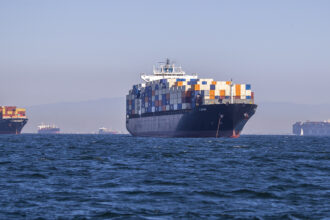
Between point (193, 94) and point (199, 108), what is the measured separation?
5288 mm

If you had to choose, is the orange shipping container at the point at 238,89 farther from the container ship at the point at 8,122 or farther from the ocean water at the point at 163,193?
the container ship at the point at 8,122

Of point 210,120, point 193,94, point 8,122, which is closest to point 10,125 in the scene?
point 8,122

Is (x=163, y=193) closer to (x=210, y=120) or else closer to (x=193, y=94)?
(x=210, y=120)

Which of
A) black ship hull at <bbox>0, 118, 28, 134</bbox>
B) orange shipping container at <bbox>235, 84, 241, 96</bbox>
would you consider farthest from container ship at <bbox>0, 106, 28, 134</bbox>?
orange shipping container at <bbox>235, 84, 241, 96</bbox>

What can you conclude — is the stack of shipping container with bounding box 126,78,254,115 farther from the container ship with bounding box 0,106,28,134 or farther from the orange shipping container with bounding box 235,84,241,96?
the container ship with bounding box 0,106,28,134

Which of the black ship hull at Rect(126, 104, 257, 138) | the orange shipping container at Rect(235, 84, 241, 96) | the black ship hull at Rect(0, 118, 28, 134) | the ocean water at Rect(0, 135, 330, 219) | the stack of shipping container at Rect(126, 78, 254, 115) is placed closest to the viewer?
the ocean water at Rect(0, 135, 330, 219)

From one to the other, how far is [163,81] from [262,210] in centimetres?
9649

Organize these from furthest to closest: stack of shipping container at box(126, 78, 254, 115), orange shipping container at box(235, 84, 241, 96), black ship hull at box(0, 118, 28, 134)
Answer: black ship hull at box(0, 118, 28, 134) < orange shipping container at box(235, 84, 241, 96) < stack of shipping container at box(126, 78, 254, 115)

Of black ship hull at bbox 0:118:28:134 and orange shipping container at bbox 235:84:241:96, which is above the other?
orange shipping container at bbox 235:84:241:96

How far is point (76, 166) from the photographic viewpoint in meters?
32.2

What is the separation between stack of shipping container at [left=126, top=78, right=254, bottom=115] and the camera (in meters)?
96.5

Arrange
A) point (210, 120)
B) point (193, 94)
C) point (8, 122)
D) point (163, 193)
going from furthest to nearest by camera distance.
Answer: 1. point (8, 122)
2. point (193, 94)
3. point (210, 120)
4. point (163, 193)

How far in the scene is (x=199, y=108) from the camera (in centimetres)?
9462

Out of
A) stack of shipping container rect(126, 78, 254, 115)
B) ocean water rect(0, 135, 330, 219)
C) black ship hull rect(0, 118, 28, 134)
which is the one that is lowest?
ocean water rect(0, 135, 330, 219)
